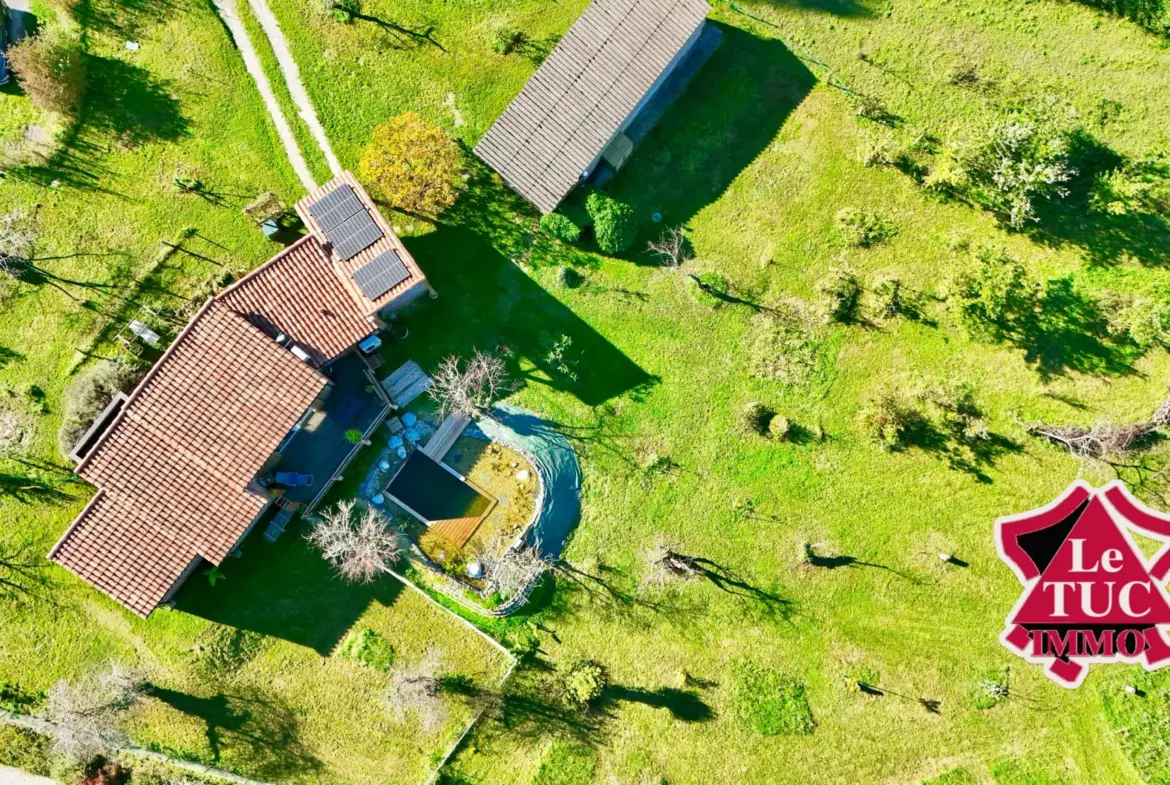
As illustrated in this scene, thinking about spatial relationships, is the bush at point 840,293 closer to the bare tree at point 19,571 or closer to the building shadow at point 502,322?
the building shadow at point 502,322

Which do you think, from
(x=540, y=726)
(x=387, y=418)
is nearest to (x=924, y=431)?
(x=540, y=726)

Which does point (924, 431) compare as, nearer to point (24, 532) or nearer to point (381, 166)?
point (381, 166)

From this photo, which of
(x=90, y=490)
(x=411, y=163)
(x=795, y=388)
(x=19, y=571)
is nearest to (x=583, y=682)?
(x=795, y=388)

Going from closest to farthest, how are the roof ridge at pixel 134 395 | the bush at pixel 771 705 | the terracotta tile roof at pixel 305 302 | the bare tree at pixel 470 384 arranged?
the roof ridge at pixel 134 395 → the terracotta tile roof at pixel 305 302 → the bare tree at pixel 470 384 → the bush at pixel 771 705

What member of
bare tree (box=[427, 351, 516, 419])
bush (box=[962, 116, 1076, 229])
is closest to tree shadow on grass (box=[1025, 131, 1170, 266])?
bush (box=[962, 116, 1076, 229])

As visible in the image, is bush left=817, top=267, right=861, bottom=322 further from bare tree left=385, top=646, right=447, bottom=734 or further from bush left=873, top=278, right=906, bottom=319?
bare tree left=385, top=646, right=447, bottom=734

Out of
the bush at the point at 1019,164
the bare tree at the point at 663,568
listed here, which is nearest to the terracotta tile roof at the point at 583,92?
the bush at the point at 1019,164
